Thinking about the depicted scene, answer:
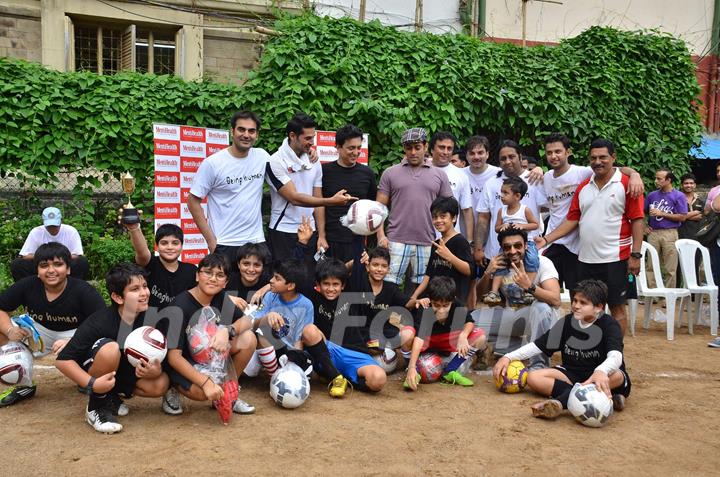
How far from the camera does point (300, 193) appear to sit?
6.12 m

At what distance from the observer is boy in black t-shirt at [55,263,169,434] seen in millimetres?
4316

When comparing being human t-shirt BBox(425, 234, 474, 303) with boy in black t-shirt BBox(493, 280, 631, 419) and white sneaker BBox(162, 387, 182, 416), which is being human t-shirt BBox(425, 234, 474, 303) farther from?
white sneaker BBox(162, 387, 182, 416)

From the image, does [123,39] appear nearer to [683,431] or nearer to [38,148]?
[38,148]

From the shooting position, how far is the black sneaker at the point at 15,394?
15.6 feet

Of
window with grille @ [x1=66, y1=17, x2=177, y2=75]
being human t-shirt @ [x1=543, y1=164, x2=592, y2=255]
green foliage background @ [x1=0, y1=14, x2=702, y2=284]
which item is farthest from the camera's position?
window with grille @ [x1=66, y1=17, x2=177, y2=75]

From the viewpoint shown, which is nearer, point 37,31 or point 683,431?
point 683,431

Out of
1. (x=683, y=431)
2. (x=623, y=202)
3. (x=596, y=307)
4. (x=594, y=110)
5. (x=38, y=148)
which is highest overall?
(x=594, y=110)

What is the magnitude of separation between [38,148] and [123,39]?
592cm

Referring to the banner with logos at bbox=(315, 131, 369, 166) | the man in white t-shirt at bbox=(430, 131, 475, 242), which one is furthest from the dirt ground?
the banner with logos at bbox=(315, 131, 369, 166)

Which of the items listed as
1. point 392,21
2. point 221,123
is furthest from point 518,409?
point 392,21

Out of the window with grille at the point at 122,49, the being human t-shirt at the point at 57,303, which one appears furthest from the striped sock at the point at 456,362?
the window with grille at the point at 122,49

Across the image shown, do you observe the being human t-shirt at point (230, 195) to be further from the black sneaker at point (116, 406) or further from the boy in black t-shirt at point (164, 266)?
the black sneaker at point (116, 406)

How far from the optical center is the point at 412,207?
6.38m

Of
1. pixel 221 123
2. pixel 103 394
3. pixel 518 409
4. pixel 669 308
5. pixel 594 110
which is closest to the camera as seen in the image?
pixel 103 394
